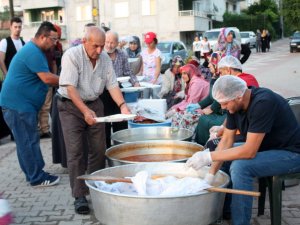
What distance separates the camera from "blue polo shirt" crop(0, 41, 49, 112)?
4480 millimetres

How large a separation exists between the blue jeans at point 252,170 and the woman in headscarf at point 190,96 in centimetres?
231

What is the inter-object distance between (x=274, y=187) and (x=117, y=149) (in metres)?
1.76

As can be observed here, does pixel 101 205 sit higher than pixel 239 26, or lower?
lower

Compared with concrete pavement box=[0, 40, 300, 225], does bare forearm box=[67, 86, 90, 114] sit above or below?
above

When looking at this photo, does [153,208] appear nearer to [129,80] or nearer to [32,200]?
[32,200]

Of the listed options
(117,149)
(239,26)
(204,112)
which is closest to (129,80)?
(204,112)

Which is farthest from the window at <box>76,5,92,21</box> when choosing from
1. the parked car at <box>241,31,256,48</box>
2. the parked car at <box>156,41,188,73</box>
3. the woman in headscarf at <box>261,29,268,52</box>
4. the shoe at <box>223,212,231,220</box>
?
the shoe at <box>223,212,231,220</box>

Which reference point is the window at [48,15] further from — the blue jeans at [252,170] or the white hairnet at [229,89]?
the blue jeans at [252,170]

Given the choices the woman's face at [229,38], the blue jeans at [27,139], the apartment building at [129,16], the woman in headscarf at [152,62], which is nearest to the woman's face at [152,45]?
the woman in headscarf at [152,62]

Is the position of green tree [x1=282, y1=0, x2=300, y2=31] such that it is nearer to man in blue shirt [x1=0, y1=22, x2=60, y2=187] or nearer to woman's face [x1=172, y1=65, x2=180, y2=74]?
woman's face [x1=172, y1=65, x2=180, y2=74]

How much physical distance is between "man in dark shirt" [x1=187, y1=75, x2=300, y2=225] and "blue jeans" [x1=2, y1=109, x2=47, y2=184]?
82.6 inches

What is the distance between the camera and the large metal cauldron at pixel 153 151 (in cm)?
452

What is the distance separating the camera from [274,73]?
55.0ft

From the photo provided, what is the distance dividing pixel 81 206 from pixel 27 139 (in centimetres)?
113
